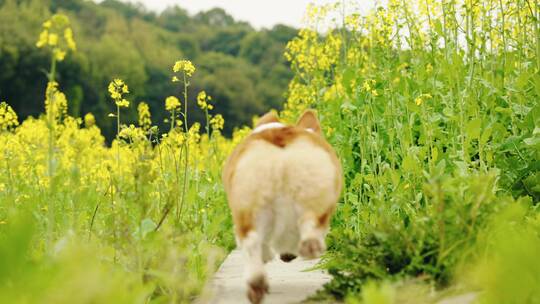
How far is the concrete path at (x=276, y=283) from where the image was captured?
3168 millimetres

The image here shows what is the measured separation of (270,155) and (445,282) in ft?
2.49

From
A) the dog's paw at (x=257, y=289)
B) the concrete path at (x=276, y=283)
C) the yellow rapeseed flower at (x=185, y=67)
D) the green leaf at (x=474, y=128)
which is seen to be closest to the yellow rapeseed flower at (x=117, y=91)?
the yellow rapeseed flower at (x=185, y=67)

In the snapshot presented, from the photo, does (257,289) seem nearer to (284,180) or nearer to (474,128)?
(284,180)

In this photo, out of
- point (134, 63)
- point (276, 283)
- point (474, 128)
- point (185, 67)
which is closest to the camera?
point (276, 283)

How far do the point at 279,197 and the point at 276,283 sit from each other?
3.55ft

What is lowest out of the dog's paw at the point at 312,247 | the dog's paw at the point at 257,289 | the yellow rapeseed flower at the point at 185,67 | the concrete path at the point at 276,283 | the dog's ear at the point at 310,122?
the concrete path at the point at 276,283

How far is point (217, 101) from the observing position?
46.7 metres

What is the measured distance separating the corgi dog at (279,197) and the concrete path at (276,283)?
20.1 inches

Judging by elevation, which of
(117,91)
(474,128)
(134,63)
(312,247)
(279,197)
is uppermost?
(134,63)

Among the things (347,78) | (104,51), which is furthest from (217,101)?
(347,78)

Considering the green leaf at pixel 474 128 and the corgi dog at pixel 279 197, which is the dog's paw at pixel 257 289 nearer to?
the corgi dog at pixel 279 197

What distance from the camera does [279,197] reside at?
2604 mm

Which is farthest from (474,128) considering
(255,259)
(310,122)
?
(255,259)

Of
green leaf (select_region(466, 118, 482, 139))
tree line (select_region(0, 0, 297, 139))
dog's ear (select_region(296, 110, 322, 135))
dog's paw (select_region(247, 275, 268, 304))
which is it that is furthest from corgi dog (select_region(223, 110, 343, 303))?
tree line (select_region(0, 0, 297, 139))
